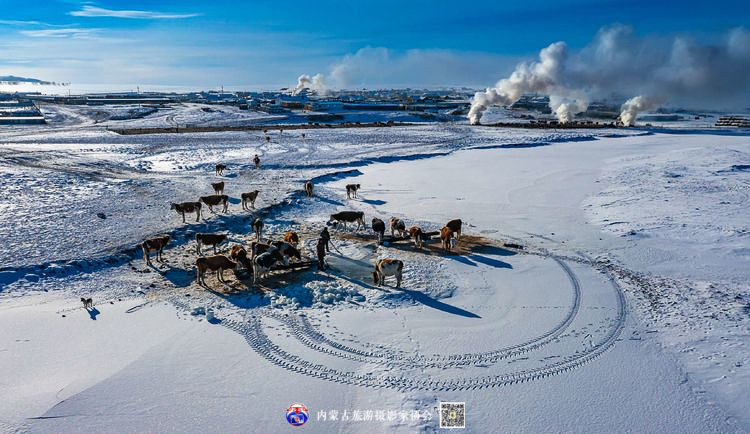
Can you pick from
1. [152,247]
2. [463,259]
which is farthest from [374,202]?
[152,247]

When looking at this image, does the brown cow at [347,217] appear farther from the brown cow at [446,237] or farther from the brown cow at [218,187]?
the brown cow at [218,187]

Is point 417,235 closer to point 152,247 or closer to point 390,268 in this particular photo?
point 390,268

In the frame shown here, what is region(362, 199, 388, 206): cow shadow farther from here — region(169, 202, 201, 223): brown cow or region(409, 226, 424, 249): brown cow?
region(169, 202, 201, 223): brown cow

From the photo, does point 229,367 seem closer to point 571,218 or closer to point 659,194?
point 571,218

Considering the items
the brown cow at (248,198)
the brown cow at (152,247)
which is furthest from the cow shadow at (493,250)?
the brown cow at (248,198)

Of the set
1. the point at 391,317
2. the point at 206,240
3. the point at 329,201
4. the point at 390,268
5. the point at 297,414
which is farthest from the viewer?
the point at 329,201
